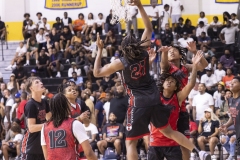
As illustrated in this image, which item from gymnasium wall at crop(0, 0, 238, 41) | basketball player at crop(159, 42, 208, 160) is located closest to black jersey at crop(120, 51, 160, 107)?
basketball player at crop(159, 42, 208, 160)

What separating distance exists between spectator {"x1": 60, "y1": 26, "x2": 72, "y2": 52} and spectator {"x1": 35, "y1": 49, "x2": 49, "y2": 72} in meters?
1.08

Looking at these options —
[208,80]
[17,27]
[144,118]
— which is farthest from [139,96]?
[17,27]

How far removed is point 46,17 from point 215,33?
24.0 feet

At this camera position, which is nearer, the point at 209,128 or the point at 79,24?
the point at 209,128

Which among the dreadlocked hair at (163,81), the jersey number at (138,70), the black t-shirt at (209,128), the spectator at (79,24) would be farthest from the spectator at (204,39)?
the jersey number at (138,70)

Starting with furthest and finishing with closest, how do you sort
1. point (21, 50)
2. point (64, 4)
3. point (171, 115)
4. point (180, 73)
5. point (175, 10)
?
1. point (64, 4)
2. point (175, 10)
3. point (21, 50)
4. point (180, 73)
5. point (171, 115)

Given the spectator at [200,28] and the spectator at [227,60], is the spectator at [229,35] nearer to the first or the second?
the spectator at [200,28]

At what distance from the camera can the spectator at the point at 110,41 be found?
2309 centimetres

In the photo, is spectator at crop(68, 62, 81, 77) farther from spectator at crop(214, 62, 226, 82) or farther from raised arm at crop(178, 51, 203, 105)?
raised arm at crop(178, 51, 203, 105)

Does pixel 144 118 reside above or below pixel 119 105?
above

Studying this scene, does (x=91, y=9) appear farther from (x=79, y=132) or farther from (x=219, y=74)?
(x=79, y=132)

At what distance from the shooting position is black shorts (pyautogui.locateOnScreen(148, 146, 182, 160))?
9.11 metres

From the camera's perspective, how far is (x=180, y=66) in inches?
380

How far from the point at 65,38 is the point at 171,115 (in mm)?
15821
